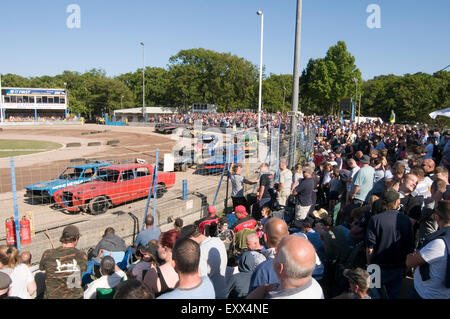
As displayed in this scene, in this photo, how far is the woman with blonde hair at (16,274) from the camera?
3.88 metres

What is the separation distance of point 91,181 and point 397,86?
76116 millimetres

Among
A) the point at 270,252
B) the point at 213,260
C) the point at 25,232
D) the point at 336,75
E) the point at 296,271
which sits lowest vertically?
the point at 25,232

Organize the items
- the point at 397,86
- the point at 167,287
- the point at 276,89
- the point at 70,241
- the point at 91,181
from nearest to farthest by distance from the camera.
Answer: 1. the point at 167,287
2. the point at 70,241
3. the point at 91,181
4. the point at 397,86
5. the point at 276,89

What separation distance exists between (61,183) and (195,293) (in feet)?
32.3

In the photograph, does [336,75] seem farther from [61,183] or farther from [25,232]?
[25,232]

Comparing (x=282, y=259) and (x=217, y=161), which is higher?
(x=282, y=259)

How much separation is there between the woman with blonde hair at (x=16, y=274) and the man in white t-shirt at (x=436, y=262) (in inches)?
173

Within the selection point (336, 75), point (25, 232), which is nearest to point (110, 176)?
point (25, 232)

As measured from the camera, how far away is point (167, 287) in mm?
3400

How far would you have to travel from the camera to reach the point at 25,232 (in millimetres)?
6465
